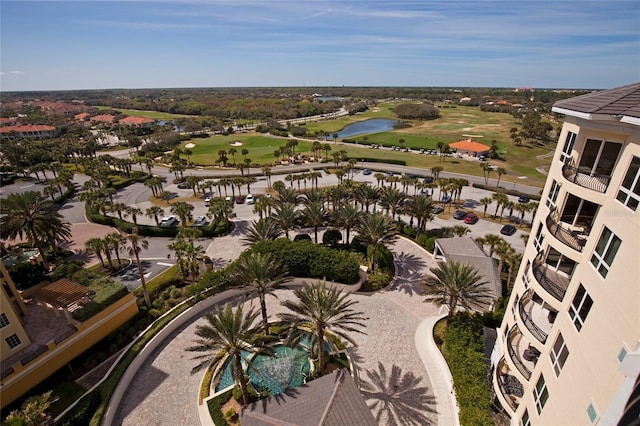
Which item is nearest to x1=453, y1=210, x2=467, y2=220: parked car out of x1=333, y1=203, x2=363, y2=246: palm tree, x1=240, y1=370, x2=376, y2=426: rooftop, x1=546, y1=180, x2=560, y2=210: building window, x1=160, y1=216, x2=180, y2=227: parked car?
x1=333, y1=203, x2=363, y2=246: palm tree

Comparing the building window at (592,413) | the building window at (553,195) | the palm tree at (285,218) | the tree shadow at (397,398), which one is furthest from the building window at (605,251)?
the palm tree at (285,218)

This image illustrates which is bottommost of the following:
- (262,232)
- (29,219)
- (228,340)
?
(262,232)

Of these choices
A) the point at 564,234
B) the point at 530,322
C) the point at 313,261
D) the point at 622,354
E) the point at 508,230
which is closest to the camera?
the point at 622,354

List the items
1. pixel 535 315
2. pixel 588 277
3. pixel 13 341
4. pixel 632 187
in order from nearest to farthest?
pixel 632 187 < pixel 588 277 < pixel 535 315 < pixel 13 341

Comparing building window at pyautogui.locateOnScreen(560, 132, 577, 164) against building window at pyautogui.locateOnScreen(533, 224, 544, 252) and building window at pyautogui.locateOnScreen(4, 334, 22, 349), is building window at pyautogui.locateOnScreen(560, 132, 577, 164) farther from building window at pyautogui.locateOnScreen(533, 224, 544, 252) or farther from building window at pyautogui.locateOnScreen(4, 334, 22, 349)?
building window at pyautogui.locateOnScreen(4, 334, 22, 349)

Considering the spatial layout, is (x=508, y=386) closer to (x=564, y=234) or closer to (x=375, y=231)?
(x=564, y=234)

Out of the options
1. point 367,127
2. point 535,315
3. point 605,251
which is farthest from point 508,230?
point 367,127
